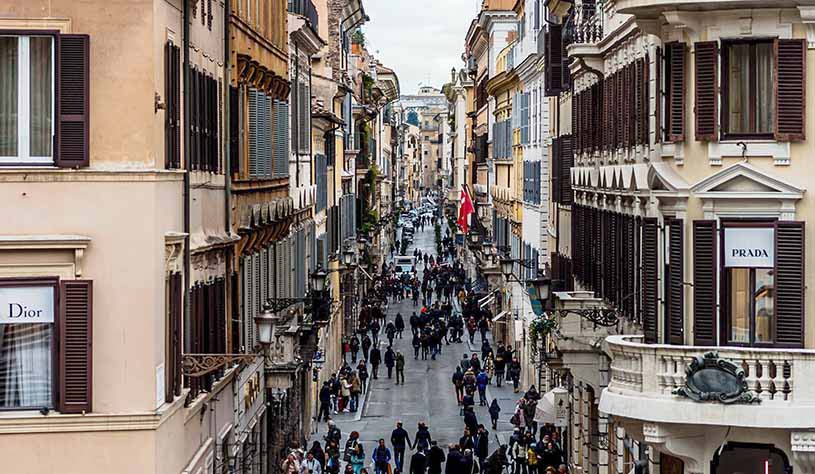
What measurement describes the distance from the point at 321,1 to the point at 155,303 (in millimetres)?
54367

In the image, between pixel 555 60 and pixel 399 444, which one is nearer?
pixel 555 60

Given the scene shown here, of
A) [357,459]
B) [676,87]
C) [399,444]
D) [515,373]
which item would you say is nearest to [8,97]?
[676,87]

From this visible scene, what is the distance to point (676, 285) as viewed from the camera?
2567cm

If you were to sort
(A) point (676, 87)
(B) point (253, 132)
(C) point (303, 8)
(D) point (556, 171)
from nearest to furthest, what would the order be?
1. (A) point (676, 87)
2. (B) point (253, 132)
3. (D) point (556, 171)
4. (C) point (303, 8)

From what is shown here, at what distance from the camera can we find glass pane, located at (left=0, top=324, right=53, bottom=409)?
22.2 meters

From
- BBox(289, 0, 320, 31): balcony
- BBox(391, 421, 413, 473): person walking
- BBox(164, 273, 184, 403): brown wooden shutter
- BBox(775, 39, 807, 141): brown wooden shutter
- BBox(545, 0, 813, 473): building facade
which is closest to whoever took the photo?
BBox(164, 273, 184, 403): brown wooden shutter

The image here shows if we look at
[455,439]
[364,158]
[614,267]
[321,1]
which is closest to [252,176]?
[614,267]

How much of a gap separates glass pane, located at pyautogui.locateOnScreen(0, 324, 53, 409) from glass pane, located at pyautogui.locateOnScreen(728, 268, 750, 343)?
9.08 m

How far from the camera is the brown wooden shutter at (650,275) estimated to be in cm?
2702

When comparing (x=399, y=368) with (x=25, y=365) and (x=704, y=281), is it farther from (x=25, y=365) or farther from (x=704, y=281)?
(x=25, y=365)

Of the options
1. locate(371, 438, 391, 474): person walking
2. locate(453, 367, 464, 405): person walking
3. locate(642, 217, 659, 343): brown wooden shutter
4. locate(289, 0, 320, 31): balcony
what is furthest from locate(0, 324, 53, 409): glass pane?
locate(453, 367, 464, 405): person walking

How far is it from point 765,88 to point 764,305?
9.49 feet

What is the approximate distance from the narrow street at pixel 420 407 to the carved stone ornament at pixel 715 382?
Answer: 25.8 meters

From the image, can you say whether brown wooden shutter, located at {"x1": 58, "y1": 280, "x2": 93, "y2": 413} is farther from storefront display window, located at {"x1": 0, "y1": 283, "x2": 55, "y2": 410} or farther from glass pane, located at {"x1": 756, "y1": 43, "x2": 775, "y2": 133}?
A: glass pane, located at {"x1": 756, "y1": 43, "x2": 775, "y2": 133}
